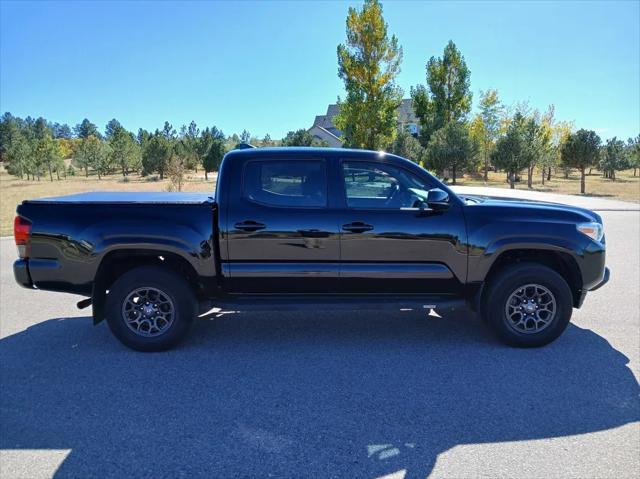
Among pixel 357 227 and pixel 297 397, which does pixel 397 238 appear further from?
pixel 297 397

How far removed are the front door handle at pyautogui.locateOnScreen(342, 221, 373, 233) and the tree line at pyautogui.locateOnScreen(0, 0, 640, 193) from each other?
19.9 meters

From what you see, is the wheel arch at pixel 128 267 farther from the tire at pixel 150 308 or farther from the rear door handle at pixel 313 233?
the rear door handle at pixel 313 233

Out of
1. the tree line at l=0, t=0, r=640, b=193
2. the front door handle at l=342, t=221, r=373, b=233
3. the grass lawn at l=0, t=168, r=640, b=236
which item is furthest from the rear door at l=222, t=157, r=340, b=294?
the tree line at l=0, t=0, r=640, b=193

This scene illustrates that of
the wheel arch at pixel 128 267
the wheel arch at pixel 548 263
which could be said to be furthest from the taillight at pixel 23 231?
the wheel arch at pixel 548 263

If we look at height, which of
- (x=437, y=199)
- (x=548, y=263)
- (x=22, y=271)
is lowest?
(x=548, y=263)

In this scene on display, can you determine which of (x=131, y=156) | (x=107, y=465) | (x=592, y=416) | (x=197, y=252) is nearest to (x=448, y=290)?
(x=592, y=416)

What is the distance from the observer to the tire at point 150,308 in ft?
13.4

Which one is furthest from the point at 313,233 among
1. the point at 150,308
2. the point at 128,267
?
the point at 128,267

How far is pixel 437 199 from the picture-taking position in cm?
394

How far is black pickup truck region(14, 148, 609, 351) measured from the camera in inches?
158

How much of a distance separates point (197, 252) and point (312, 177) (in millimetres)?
1292

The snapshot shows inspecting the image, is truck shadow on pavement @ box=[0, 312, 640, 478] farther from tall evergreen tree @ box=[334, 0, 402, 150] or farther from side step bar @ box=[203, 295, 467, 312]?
tall evergreen tree @ box=[334, 0, 402, 150]

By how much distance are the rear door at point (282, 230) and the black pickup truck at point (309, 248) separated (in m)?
0.01

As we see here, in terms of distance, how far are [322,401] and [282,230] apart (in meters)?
1.55
